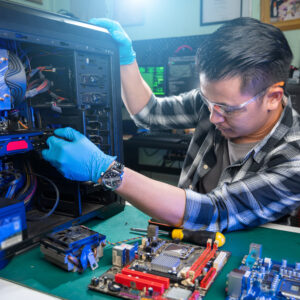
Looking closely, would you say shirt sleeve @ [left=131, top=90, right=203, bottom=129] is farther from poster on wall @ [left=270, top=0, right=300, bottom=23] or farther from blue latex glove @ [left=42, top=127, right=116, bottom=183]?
poster on wall @ [left=270, top=0, right=300, bottom=23]

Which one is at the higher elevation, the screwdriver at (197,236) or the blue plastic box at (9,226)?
the blue plastic box at (9,226)

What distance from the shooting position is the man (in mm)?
844

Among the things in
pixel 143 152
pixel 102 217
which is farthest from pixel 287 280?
pixel 143 152

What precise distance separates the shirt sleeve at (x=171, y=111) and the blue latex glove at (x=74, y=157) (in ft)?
1.86

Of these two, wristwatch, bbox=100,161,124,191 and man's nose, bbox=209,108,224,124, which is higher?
man's nose, bbox=209,108,224,124

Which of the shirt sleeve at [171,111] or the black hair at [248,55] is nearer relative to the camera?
the black hair at [248,55]

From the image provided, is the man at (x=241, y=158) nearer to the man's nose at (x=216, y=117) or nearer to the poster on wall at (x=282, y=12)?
the man's nose at (x=216, y=117)

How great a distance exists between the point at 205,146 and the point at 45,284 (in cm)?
80

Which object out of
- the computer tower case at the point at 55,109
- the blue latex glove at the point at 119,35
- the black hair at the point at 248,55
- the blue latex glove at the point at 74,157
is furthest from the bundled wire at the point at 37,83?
the black hair at the point at 248,55

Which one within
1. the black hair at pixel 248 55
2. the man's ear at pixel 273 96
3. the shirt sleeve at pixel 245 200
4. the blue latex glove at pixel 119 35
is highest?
the blue latex glove at pixel 119 35

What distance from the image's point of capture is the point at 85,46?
2.86ft

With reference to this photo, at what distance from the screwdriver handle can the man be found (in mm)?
35

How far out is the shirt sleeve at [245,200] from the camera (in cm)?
88

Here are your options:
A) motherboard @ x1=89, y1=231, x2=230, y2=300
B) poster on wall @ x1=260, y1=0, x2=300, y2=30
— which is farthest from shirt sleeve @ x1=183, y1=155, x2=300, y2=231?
poster on wall @ x1=260, y1=0, x2=300, y2=30
